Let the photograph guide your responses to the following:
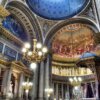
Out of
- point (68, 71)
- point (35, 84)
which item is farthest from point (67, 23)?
point (68, 71)

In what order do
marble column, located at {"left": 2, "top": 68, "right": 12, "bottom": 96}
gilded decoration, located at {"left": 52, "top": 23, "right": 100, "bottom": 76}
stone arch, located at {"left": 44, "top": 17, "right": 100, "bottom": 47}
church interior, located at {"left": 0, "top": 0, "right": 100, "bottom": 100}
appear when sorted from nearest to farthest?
1. marble column, located at {"left": 2, "top": 68, "right": 12, "bottom": 96}
2. church interior, located at {"left": 0, "top": 0, "right": 100, "bottom": 100}
3. stone arch, located at {"left": 44, "top": 17, "right": 100, "bottom": 47}
4. gilded decoration, located at {"left": 52, "top": 23, "right": 100, "bottom": 76}

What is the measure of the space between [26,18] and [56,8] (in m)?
3.42

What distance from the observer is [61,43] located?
26094mm

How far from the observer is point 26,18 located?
17.8 m

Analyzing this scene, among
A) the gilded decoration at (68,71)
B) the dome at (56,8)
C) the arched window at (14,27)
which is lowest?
the gilded decoration at (68,71)

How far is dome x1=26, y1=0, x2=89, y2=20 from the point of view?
58.9 feet

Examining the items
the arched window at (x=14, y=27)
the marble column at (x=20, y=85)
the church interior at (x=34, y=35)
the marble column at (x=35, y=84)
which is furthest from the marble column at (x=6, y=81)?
the arched window at (x=14, y=27)

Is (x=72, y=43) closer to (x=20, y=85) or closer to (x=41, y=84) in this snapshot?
(x=41, y=84)

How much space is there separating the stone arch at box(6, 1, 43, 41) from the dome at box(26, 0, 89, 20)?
0.70m

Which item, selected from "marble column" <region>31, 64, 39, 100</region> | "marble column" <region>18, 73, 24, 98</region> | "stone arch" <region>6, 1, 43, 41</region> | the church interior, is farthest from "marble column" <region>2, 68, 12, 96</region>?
"stone arch" <region>6, 1, 43, 41</region>

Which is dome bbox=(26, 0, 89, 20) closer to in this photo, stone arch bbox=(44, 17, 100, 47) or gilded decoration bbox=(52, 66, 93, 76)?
stone arch bbox=(44, 17, 100, 47)

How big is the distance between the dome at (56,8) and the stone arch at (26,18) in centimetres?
70

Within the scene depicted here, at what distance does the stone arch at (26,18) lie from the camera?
16.6 m

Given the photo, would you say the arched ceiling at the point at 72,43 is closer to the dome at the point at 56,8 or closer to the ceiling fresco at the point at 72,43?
the ceiling fresco at the point at 72,43
